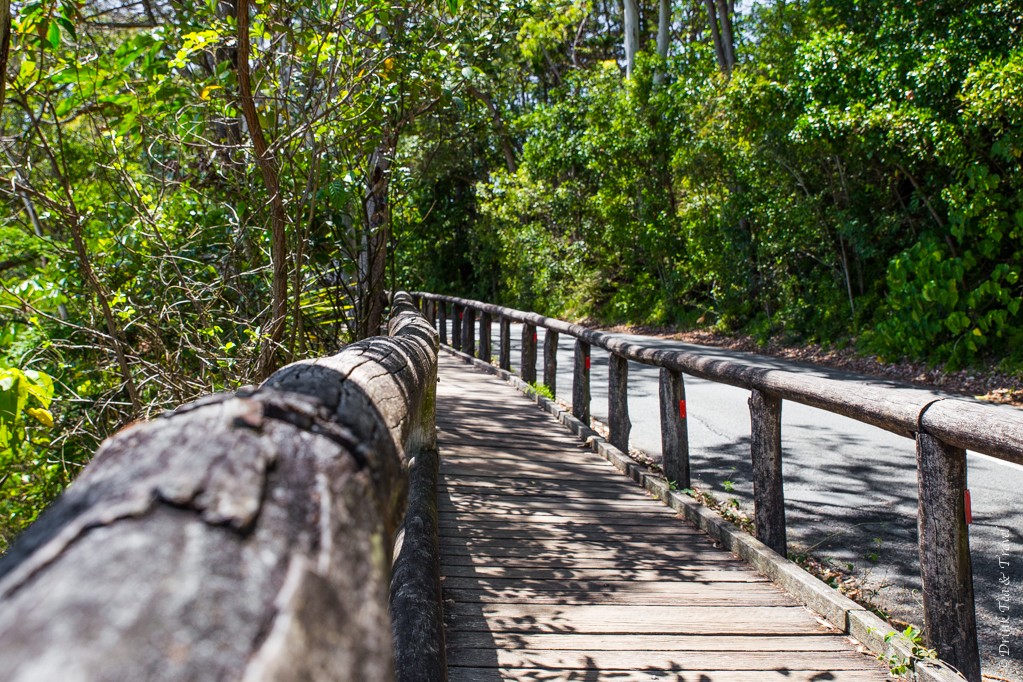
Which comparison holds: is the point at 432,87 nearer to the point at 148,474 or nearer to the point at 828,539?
the point at 828,539

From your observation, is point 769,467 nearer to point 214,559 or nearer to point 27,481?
point 214,559

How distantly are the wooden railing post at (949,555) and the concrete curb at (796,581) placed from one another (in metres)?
0.09

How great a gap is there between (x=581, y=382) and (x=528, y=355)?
9.77ft

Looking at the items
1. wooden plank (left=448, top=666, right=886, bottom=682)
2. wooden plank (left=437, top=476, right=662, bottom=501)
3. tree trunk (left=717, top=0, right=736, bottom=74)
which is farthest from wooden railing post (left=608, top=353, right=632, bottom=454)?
tree trunk (left=717, top=0, right=736, bottom=74)

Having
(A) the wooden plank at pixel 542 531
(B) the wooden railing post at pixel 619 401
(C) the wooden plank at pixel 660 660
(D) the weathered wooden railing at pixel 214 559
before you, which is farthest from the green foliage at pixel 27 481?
(D) the weathered wooden railing at pixel 214 559

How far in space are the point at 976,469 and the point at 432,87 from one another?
601 centimetres

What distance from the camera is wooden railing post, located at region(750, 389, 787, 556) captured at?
4316mm

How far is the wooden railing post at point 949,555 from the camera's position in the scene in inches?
117

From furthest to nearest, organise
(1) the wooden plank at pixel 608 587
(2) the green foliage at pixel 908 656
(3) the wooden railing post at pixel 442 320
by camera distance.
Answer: (3) the wooden railing post at pixel 442 320 < (1) the wooden plank at pixel 608 587 < (2) the green foliage at pixel 908 656

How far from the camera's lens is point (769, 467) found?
4324 millimetres

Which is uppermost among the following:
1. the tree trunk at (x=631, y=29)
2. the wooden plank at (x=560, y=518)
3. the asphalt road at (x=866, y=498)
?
the tree trunk at (x=631, y=29)

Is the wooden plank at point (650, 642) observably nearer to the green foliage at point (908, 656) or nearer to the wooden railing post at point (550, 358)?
the green foliage at point (908, 656)

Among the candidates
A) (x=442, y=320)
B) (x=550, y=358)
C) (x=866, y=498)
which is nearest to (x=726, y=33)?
(x=442, y=320)

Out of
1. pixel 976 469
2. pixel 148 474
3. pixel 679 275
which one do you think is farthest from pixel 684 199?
pixel 148 474
